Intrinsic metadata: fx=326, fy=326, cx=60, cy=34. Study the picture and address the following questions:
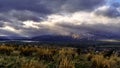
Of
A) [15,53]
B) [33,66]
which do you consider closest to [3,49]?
[15,53]

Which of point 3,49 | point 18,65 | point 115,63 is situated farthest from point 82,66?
point 3,49

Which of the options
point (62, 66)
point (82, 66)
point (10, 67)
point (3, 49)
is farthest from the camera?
point (3, 49)

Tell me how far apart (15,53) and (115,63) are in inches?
352

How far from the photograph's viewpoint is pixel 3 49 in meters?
31.3

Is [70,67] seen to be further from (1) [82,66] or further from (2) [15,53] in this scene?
(2) [15,53]

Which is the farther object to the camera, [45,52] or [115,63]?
[45,52]

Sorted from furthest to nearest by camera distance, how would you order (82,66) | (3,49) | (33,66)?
(3,49) → (82,66) → (33,66)

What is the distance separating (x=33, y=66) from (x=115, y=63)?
25.7 ft

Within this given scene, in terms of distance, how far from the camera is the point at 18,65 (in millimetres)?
20406

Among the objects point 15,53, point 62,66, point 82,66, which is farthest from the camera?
point 15,53

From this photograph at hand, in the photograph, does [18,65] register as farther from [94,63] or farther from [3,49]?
[3,49]

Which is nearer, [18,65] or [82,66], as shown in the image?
[18,65]

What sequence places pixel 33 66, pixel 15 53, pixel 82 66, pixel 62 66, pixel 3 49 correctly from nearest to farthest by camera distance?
1. pixel 33 66
2. pixel 62 66
3. pixel 82 66
4. pixel 15 53
5. pixel 3 49

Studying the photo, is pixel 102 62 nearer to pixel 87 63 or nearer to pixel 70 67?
pixel 87 63
